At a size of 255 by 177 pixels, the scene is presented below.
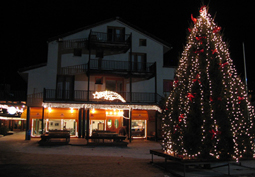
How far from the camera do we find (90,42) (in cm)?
2102

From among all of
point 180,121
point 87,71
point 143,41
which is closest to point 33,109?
point 87,71

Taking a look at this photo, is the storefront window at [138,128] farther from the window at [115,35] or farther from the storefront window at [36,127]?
the storefront window at [36,127]

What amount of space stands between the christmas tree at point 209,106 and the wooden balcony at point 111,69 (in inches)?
467

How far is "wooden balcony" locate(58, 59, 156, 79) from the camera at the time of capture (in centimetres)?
2116

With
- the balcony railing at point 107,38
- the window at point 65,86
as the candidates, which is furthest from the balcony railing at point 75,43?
the window at point 65,86

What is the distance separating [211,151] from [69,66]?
16729 millimetres

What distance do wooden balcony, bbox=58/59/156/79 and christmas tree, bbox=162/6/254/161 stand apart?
11.9 meters

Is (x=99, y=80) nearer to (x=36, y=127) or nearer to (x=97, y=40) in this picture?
(x=97, y=40)

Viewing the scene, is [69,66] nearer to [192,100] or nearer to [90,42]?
[90,42]

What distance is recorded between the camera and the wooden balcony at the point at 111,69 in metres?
21.2

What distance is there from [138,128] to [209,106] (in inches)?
599

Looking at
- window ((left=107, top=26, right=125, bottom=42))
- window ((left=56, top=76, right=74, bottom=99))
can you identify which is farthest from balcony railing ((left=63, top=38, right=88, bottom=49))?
window ((left=56, top=76, right=74, bottom=99))

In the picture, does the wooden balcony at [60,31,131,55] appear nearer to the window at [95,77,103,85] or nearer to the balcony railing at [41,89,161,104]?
the window at [95,77,103,85]

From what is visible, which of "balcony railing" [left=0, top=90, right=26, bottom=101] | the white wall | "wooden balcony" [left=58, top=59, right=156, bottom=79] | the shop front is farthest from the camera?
"balcony railing" [left=0, top=90, right=26, bottom=101]
